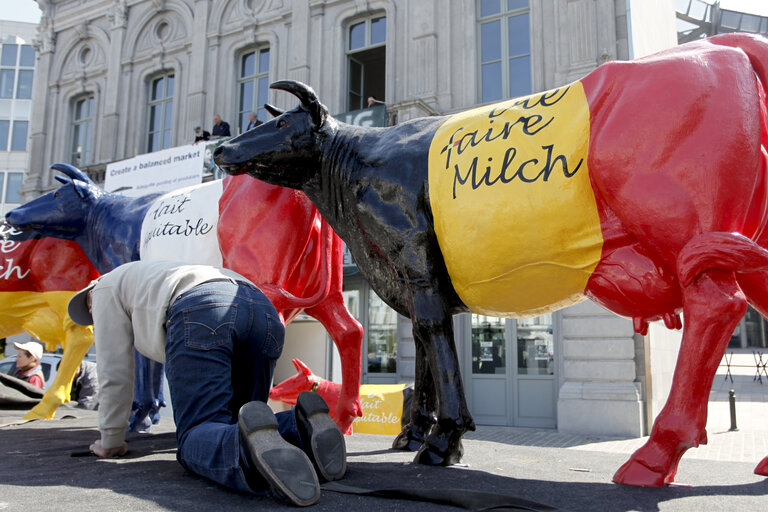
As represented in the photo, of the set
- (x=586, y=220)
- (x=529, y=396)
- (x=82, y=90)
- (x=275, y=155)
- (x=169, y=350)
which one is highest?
(x=82, y=90)

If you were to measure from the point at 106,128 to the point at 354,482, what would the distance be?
54.9 ft

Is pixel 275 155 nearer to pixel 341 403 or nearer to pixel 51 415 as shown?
pixel 341 403

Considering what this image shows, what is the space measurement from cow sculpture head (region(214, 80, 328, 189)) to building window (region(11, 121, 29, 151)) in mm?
36235

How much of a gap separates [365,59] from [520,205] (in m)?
12.3

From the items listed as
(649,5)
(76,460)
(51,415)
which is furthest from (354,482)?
(649,5)

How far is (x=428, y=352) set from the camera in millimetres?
3369

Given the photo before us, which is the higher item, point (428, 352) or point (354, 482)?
point (428, 352)

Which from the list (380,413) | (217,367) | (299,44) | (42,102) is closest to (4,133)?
(42,102)

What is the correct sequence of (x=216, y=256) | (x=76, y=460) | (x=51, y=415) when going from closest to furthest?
(x=76, y=460), (x=216, y=256), (x=51, y=415)

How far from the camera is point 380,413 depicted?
25.4ft

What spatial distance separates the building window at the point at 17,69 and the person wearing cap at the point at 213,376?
38727 mm

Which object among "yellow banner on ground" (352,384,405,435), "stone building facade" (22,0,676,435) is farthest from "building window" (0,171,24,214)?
"yellow banner on ground" (352,384,405,435)

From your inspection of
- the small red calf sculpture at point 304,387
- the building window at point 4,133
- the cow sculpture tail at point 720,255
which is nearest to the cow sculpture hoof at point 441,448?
the cow sculpture tail at point 720,255

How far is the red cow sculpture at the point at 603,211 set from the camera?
2.72m
